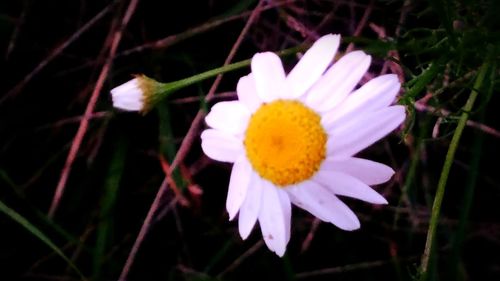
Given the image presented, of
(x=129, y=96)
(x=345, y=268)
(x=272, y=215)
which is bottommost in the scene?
(x=345, y=268)

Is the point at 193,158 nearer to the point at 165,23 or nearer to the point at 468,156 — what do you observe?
the point at 165,23

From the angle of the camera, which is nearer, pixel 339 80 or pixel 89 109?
pixel 339 80

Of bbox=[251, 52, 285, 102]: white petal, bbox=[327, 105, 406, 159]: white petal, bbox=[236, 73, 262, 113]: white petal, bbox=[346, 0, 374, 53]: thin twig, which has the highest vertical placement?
bbox=[251, 52, 285, 102]: white petal

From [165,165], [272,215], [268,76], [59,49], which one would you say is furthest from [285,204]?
[59,49]

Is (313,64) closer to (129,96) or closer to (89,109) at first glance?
(129,96)

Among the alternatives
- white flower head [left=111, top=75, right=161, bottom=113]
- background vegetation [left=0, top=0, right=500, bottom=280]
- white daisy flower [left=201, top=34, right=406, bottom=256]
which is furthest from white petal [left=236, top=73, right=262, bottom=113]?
background vegetation [left=0, top=0, right=500, bottom=280]

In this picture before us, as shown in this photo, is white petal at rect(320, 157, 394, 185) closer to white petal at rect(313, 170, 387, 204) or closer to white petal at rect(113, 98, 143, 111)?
white petal at rect(313, 170, 387, 204)

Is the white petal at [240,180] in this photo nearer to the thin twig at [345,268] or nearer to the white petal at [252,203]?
the white petal at [252,203]

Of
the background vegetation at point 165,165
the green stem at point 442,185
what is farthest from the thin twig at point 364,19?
the green stem at point 442,185
